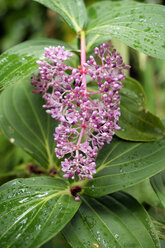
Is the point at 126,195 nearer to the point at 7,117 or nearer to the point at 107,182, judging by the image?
the point at 107,182

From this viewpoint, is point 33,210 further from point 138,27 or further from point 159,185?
point 138,27

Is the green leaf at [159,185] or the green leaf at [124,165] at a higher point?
the green leaf at [124,165]

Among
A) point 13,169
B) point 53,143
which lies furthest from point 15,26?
point 53,143

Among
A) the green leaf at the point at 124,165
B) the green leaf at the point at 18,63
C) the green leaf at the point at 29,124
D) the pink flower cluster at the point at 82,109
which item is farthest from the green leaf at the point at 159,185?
the green leaf at the point at 18,63

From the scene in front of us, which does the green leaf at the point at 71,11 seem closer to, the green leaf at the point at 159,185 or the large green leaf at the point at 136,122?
the large green leaf at the point at 136,122

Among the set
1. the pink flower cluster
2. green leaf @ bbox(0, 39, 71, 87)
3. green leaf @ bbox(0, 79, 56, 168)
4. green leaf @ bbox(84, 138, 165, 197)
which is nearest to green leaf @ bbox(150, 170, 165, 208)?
green leaf @ bbox(84, 138, 165, 197)

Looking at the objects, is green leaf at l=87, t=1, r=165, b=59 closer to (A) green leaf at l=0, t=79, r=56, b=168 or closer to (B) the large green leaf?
(B) the large green leaf

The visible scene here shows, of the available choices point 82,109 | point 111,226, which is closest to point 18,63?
point 82,109
